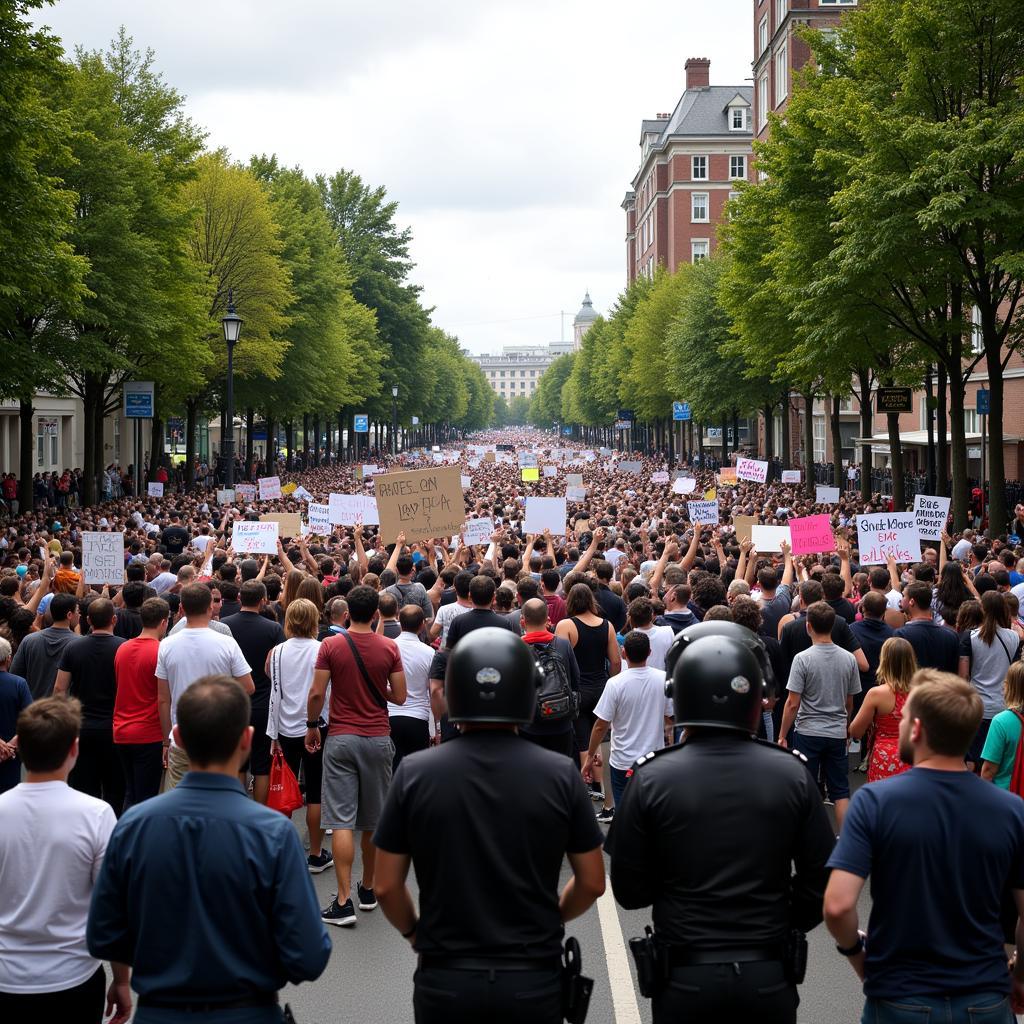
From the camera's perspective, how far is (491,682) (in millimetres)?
3926

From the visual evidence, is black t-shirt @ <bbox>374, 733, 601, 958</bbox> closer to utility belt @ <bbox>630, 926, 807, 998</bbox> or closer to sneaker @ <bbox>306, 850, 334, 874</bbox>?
utility belt @ <bbox>630, 926, 807, 998</bbox>

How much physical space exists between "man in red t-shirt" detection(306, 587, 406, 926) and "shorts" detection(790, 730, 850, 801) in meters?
2.79

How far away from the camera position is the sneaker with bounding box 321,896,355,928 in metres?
7.57

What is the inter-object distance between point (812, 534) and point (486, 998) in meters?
12.3

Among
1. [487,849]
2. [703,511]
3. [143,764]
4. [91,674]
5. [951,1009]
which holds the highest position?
[703,511]

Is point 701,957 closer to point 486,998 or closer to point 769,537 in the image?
point 486,998

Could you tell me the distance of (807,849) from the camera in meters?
3.98

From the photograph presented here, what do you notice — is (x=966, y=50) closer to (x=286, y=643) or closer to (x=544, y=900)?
(x=286, y=643)

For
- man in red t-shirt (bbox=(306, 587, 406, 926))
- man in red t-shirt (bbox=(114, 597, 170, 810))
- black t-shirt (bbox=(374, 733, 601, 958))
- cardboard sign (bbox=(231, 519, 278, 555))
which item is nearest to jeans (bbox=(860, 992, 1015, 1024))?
black t-shirt (bbox=(374, 733, 601, 958))

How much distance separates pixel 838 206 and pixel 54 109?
20146 millimetres

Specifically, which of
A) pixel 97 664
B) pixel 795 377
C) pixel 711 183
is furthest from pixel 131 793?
pixel 711 183

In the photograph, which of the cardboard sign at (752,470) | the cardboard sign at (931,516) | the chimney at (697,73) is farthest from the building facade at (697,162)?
the cardboard sign at (931,516)

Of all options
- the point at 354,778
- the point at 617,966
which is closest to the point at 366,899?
the point at 354,778

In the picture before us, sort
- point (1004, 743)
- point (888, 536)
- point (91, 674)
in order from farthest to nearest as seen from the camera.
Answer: point (888, 536), point (91, 674), point (1004, 743)
